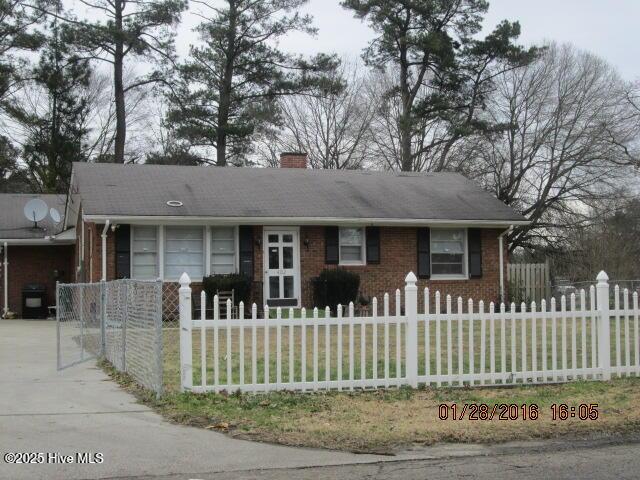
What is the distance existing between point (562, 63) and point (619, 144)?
192 inches

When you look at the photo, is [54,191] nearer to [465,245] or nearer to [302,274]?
[302,274]

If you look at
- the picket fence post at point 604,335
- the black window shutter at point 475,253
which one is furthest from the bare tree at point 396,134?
the picket fence post at point 604,335

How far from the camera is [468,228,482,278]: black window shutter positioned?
886 inches

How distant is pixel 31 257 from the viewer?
25.6 meters

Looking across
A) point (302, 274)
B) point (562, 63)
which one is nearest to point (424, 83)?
point (562, 63)

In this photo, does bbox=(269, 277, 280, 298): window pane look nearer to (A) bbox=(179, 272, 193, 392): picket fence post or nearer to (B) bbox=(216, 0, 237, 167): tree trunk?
(A) bbox=(179, 272, 193, 392): picket fence post

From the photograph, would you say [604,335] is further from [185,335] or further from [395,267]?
[395,267]

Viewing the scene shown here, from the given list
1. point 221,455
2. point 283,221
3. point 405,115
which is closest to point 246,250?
point 283,221

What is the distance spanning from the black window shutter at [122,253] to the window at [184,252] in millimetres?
993

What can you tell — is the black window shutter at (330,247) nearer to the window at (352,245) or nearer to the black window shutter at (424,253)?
the window at (352,245)

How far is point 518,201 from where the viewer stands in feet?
107

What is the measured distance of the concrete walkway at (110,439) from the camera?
6016mm

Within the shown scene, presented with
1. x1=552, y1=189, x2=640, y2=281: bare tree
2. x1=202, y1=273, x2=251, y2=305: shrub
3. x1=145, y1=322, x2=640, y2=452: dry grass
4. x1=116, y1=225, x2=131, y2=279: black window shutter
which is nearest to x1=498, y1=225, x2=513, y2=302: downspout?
x1=552, y1=189, x2=640, y2=281: bare tree
